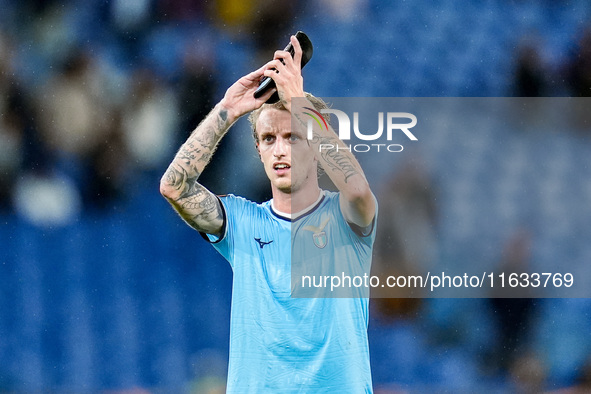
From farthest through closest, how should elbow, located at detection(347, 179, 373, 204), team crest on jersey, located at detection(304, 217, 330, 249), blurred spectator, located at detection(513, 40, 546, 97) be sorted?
blurred spectator, located at detection(513, 40, 546, 97) < team crest on jersey, located at detection(304, 217, 330, 249) < elbow, located at detection(347, 179, 373, 204)

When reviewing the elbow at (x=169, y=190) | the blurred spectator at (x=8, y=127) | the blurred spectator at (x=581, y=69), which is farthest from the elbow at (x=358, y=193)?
the blurred spectator at (x=8, y=127)

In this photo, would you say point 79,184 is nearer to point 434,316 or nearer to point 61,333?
point 61,333

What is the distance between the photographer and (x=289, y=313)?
197cm

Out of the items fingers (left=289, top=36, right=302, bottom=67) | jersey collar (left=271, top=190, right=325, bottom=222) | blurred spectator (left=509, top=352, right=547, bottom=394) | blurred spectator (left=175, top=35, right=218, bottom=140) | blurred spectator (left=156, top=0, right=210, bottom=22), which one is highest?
blurred spectator (left=156, top=0, right=210, bottom=22)

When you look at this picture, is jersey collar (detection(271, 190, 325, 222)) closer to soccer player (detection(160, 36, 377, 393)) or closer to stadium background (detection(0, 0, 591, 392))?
soccer player (detection(160, 36, 377, 393))

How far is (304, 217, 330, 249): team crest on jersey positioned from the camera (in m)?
2.04

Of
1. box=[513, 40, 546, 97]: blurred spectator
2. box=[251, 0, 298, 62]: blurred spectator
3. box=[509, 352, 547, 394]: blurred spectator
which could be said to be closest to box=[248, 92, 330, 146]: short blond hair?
box=[251, 0, 298, 62]: blurred spectator

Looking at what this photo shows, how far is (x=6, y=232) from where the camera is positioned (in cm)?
238

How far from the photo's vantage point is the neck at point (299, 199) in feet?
6.77

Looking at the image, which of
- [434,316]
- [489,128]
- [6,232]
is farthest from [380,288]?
[6,232]

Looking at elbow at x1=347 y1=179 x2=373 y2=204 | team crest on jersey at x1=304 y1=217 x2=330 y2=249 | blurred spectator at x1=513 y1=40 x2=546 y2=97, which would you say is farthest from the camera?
blurred spectator at x1=513 y1=40 x2=546 y2=97

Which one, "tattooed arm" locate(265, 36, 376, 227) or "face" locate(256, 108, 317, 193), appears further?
"face" locate(256, 108, 317, 193)

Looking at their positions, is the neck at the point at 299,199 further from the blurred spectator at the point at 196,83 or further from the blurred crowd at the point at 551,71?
the blurred crowd at the point at 551,71

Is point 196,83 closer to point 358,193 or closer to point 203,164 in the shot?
point 203,164
